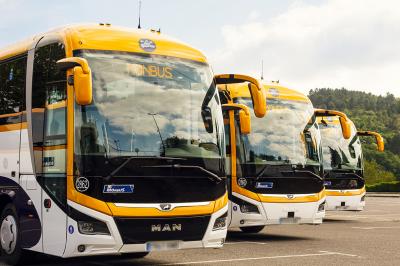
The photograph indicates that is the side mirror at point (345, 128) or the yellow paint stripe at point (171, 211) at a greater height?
the side mirror at point (345, 128)

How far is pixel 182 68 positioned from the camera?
10.3m

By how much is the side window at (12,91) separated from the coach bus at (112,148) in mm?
42

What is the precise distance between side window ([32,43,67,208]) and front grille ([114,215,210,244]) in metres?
0.90

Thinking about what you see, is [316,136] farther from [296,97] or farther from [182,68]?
[182,68]

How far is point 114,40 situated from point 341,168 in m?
13.4

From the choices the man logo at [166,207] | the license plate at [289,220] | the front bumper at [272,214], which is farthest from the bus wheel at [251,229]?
the man logo at [166,207]

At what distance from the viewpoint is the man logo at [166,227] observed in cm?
949

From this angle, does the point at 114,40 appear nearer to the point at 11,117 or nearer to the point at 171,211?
the point at 11,117

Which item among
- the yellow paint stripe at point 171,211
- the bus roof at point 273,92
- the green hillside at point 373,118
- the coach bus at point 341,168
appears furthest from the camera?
the green hillside at point 373,118

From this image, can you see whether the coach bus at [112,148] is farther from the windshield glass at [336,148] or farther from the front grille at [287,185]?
the windshield glass at [336,148]

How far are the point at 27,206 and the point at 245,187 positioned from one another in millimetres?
5597

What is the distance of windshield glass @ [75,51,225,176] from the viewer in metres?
9.35

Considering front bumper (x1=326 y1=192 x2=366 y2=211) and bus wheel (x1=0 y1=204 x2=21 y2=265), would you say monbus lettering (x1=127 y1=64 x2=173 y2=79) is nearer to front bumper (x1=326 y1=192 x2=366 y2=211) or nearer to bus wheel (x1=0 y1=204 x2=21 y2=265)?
bus wheel (x1=0 y1=204 x2=21 y2=265)

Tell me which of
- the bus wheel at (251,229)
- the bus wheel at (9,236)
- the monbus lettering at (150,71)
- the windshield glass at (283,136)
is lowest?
the bus wheel at (251,229)
